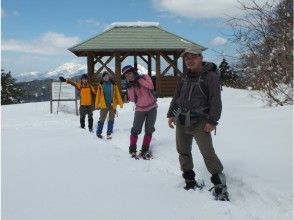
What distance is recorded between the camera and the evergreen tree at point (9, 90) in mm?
55031

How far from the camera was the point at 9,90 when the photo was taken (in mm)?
56438

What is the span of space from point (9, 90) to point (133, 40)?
35446 millimetres

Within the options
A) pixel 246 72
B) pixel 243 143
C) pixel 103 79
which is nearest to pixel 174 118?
pixel 243 143

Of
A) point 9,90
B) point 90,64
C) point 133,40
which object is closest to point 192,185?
point 90,64

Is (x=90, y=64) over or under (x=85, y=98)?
over

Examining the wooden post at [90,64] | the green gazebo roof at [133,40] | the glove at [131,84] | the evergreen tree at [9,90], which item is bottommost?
the evergreen tree at [9,90]

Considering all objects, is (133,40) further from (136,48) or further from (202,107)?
(202,107)

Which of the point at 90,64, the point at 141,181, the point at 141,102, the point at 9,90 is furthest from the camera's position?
the point at 9,90

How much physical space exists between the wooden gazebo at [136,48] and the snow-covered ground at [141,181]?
14.6 m

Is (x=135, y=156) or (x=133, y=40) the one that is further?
(x=133, y=40)

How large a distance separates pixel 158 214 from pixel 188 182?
119 centimetres

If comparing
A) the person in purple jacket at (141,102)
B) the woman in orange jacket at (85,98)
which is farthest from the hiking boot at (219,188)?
the woman in orange jacket at (85,98)

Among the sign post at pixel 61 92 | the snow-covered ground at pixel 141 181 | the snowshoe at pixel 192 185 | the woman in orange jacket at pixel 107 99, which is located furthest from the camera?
the sign post at pixel 61 92

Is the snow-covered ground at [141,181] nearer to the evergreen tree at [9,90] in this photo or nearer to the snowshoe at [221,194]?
the snowshoe at [221,194]
